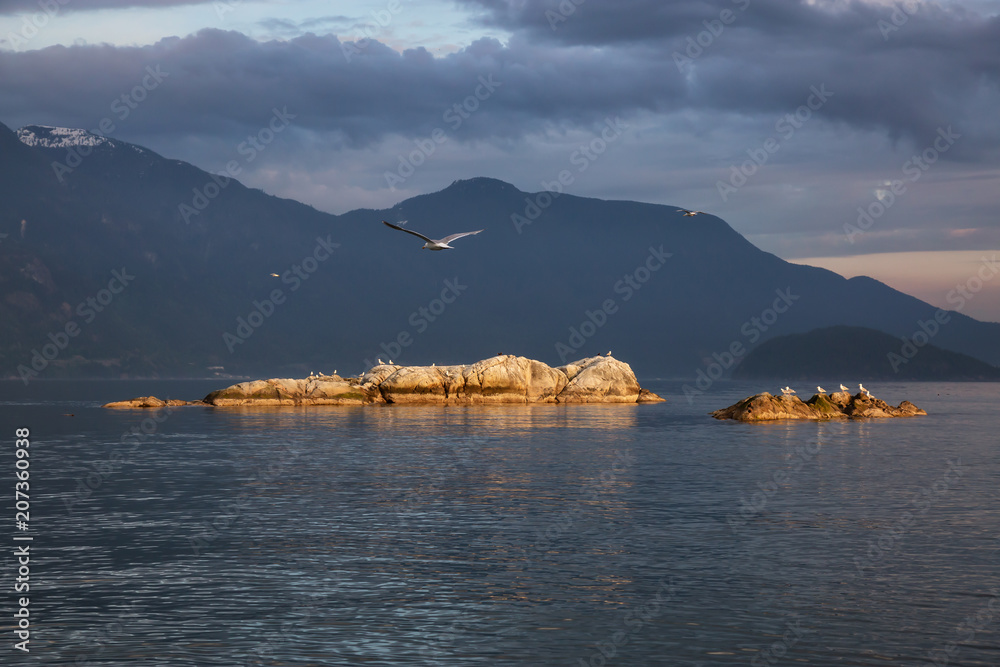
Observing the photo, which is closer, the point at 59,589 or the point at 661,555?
the point at 59,589

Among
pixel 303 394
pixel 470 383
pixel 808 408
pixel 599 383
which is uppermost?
pixel 470 383

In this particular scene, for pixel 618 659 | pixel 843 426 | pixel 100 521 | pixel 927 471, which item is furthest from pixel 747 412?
pixel 618 659

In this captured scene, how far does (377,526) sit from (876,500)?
70.9 ft

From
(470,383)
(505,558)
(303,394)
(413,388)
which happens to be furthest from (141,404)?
(505,558)

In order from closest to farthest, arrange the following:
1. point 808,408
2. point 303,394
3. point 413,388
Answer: point 808,408, point 303,394, point 413,388

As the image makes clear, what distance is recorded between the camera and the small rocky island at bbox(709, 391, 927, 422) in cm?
8950

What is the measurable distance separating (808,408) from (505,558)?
225ft

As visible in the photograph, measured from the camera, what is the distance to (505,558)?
2795cm

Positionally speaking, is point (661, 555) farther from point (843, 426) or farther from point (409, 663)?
point (843, 426)

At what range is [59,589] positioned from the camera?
23.8m

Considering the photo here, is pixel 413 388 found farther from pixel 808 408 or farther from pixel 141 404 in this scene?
pixel 808 408

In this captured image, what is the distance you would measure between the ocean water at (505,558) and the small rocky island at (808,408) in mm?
29555

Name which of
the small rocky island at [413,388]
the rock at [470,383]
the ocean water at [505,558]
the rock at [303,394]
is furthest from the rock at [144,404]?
the ocean water at [505,558]

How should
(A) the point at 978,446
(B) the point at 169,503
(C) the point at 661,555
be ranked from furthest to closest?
(A) the point at 978,446 → (B) the point at 169,503 → (C) the point at 661,555
